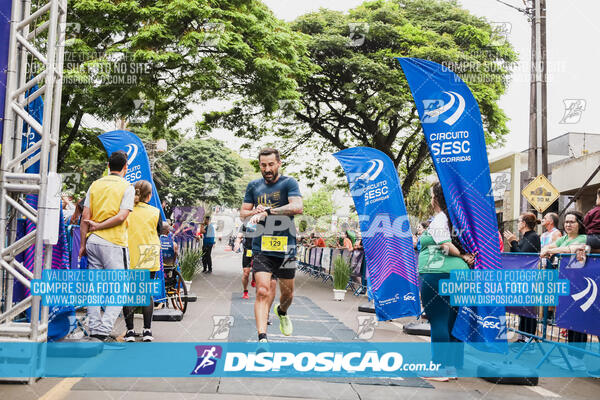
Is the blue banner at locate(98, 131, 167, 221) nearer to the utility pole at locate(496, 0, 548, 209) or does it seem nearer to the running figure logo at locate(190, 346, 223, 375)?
the running figure logo at locate(190, 346, 223, 375)

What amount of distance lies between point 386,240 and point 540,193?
454cm

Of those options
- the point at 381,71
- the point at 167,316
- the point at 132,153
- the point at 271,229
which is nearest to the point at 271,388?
the point at 271,229

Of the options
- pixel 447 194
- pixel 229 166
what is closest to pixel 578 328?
pixel 447 194

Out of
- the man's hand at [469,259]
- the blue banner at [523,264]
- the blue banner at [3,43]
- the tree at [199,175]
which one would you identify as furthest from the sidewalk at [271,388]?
the tree at [199,175]

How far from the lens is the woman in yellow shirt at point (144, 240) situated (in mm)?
6941

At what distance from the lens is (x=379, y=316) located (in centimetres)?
918

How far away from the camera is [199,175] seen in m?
46.2

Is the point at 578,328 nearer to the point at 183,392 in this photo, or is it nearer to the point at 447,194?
the point at 447,194

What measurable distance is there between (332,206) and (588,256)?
68.6 metres

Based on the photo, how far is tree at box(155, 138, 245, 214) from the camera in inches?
1729

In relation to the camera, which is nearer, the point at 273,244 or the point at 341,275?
the point at 273,244

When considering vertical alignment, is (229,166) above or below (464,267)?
above

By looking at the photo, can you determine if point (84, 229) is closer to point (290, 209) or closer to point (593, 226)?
point (290, 209)

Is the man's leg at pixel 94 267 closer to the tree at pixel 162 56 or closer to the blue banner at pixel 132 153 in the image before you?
the blue banner at pixel 132 153
